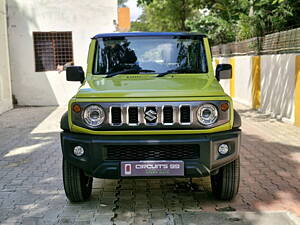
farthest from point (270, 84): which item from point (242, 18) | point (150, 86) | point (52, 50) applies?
point (150, 86)

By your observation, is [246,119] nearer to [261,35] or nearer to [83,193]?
[261,35]

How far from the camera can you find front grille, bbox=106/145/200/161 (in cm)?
404

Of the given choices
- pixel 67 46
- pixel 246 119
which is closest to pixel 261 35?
pixel 246 119

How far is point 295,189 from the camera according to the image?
16.9ft

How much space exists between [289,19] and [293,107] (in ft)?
17.0

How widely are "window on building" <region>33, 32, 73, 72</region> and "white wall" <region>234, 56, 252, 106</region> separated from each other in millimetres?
6073

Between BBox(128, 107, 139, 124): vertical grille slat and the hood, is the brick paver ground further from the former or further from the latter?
the hood

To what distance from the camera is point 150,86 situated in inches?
170

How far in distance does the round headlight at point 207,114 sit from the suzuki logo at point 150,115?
44 cm

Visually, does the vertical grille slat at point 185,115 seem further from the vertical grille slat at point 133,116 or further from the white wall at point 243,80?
the white wall at point 243,80

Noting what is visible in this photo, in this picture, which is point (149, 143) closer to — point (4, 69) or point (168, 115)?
point (168, 115)

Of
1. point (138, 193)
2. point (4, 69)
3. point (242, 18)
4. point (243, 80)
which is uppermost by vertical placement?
point (242, 18)

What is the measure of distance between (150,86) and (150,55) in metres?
0.98

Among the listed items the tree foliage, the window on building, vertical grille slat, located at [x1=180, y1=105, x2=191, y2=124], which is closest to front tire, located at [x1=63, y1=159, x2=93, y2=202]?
vertical grille slat, located at [x1=180, y1=105, x2=191, y2=124]
